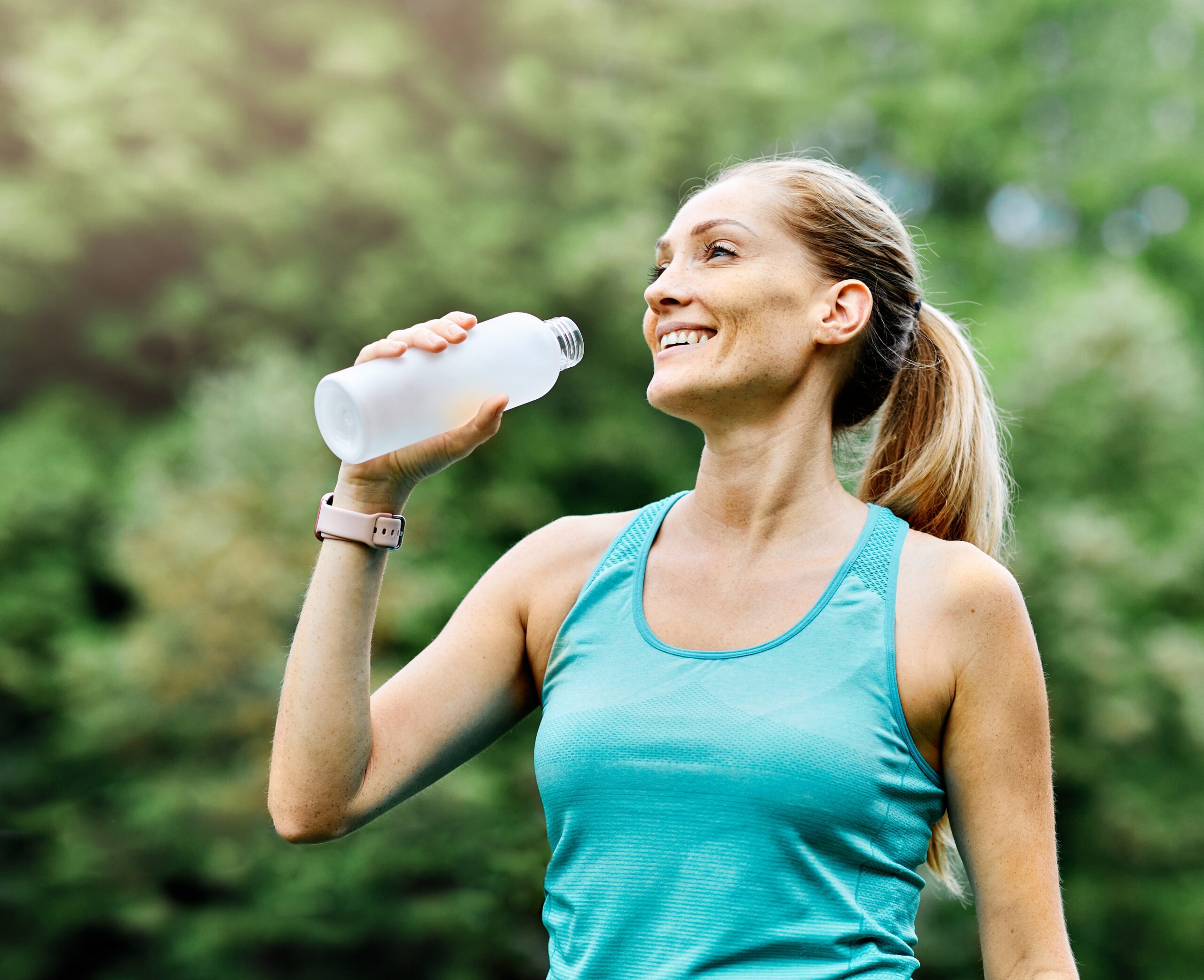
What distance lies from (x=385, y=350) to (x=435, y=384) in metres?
0.10

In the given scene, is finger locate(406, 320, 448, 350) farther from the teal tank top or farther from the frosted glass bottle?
the teal tank top

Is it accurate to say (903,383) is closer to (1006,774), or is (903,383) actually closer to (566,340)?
(566,340)

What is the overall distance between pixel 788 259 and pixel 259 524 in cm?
667

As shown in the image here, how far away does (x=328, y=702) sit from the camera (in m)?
1.54

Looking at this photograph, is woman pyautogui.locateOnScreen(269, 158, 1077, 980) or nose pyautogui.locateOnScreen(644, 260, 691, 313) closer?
woman pyautogui.locateOnScreen(269, 158, 1077, 980)

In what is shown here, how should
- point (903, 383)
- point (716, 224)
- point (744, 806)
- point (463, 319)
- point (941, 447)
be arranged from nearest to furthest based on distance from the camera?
point (744, 806), point (463, 319), point (716, 224), point (941, 447), point (903, 383)

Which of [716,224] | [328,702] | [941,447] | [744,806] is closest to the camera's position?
[744,806]

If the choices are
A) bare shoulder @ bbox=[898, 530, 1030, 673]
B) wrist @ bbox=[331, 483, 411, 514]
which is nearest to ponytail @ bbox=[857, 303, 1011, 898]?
bare shoulder @ bbox=[898, 530, 1030, 673]

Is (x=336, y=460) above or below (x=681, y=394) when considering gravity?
below

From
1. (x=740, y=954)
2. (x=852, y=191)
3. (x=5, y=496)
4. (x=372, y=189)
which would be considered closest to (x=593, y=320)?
(x=372, y=189)

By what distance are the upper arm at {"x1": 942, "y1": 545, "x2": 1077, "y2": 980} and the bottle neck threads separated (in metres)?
0.69

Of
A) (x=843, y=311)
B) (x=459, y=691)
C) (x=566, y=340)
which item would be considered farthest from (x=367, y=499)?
(x=843, y=311)

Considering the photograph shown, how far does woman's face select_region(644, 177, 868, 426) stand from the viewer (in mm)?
1695

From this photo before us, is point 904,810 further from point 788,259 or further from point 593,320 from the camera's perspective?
point 593,320
